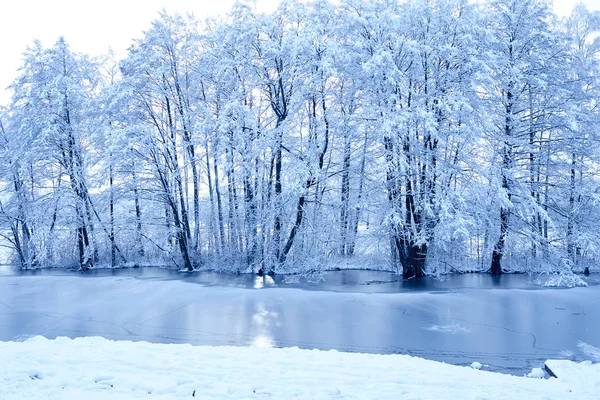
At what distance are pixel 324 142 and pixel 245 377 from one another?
12666 mm

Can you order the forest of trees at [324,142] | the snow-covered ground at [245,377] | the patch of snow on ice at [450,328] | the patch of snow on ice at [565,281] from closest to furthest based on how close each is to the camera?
1. the snow-covered ground at [245,377]
2. the patch of snow on ice at [450,328]
3. the patch of snow on ice at [565,281]
4. the forest of trees at [324,142]

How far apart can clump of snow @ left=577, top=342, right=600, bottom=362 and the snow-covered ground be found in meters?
1.32

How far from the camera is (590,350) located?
7.94 metres

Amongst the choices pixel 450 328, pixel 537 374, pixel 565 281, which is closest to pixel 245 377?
pixel 537 374

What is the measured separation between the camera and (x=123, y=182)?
19500 mm

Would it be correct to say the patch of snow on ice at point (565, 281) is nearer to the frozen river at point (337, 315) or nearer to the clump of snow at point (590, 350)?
the frozen river at point (337, 315)

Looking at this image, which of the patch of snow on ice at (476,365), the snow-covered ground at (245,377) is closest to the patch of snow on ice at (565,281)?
the snow-covered ground at (245,377)

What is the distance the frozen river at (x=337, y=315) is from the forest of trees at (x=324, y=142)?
7.29 feet

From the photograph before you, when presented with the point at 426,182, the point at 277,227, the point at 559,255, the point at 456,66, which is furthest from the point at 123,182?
the point at 559,255

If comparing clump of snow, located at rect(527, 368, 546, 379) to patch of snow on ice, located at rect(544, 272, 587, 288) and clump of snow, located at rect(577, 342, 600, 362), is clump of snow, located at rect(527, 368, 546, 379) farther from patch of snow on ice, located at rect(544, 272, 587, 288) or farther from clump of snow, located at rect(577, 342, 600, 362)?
patch of snow on ice, located at rect(544, 272, 587, 288)

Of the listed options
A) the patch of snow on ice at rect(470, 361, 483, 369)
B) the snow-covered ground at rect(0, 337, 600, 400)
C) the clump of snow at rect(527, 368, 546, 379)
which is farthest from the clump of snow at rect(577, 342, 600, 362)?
the patch of snow on ice at rect(470, 361, 483, 369)

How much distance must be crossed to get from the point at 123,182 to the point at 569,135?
730 inches

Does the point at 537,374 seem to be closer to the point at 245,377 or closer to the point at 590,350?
the point at 590,350

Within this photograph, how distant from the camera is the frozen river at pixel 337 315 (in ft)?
27.3
